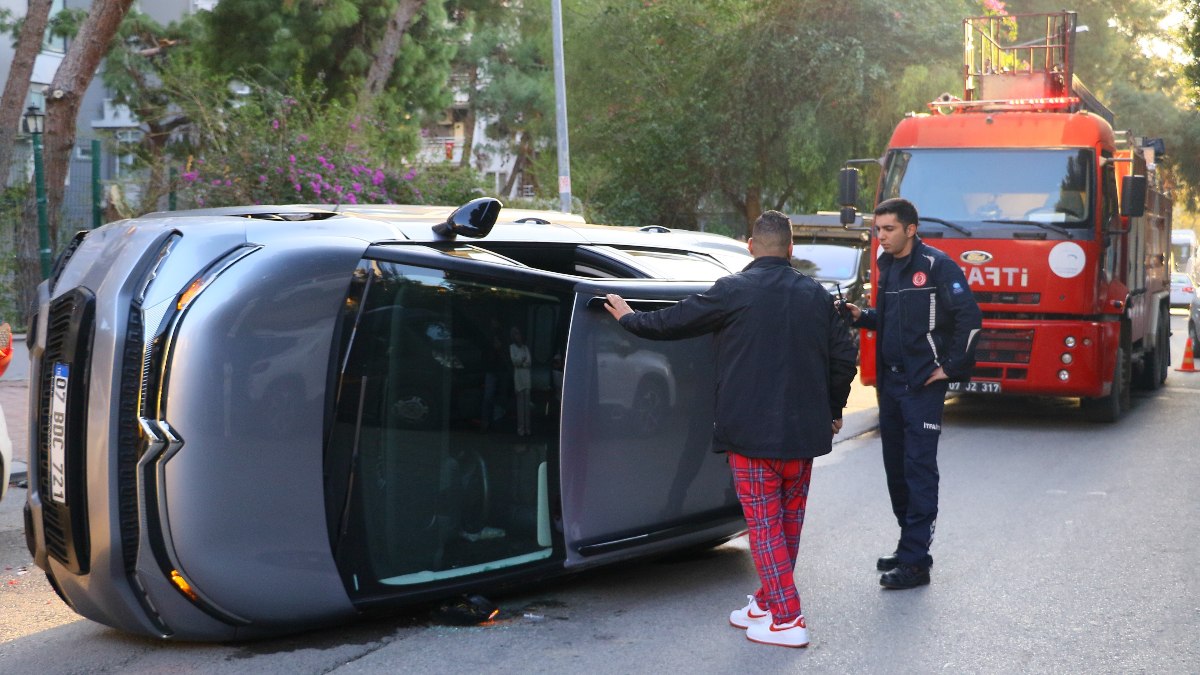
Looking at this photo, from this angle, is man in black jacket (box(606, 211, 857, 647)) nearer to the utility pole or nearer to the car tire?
the car tire

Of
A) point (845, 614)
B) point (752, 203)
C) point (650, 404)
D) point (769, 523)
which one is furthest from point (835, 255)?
point (769, 523)

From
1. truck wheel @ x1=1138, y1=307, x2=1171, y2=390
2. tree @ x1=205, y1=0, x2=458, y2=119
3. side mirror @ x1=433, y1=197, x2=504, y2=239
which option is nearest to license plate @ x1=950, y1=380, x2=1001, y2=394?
truck wheel @ x1=1138, y1=307, x2=1171, y2=390

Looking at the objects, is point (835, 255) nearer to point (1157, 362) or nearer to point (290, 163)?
point (1157, 362)

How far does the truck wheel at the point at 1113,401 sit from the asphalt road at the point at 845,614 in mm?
3721

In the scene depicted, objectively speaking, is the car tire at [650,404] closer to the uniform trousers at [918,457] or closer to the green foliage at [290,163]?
the uniform trousers at [918,457]

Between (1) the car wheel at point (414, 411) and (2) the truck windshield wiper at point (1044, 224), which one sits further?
(2) the truck windshield wiper at point (1044, 224)

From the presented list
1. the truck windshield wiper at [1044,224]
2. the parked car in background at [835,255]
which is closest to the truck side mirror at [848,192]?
the truck windshield wiper at [1044,224]

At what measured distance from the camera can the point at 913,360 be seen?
6.12 meters

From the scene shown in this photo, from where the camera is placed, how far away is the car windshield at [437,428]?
15.6ft

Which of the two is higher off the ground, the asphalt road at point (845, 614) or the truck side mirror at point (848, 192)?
the truck side mirror at point (848, 192)

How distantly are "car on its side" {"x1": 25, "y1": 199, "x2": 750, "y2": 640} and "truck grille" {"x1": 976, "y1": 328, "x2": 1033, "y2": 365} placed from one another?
701cm

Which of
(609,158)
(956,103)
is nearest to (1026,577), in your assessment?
(956,103)

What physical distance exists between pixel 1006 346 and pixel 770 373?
7430mm

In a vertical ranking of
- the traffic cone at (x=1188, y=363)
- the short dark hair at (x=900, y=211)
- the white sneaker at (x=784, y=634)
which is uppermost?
the short dark hair at (x=900, y=211)
